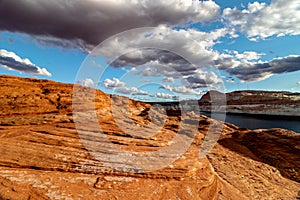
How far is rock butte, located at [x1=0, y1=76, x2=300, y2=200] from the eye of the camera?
316 inches

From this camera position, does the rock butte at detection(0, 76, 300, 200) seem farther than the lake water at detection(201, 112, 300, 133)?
No

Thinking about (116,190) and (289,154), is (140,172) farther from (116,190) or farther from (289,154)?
(289,154)

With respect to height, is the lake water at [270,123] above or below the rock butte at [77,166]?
below

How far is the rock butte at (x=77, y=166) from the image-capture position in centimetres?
803

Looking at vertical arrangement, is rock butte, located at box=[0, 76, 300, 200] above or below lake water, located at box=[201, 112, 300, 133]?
above

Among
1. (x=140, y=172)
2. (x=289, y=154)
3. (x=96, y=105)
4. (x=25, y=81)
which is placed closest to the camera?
(x=140, y=172)

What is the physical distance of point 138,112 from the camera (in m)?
16.1

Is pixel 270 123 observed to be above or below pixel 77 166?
below

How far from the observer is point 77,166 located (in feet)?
29.7

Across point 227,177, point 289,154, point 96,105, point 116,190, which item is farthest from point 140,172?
point 289,154

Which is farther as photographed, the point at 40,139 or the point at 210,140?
the point at 210,140

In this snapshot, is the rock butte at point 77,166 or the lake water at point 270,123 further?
the lake water at point 270,123

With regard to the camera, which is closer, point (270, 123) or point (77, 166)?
point (77, 166)

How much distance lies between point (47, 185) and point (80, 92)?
6.86 m
